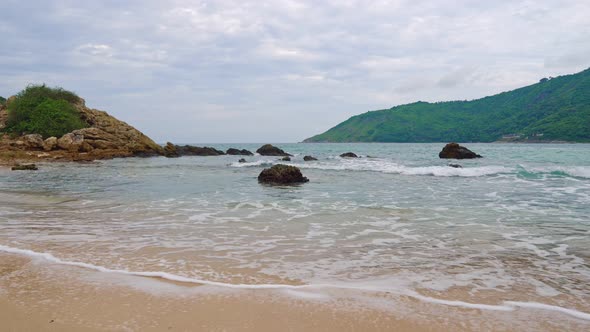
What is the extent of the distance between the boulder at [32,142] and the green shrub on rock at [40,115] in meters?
3.66

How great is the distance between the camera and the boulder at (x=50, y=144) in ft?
127

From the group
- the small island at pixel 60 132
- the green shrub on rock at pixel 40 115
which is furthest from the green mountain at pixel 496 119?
the green shrub on rock at pixel 40 115

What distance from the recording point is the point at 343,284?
462cm

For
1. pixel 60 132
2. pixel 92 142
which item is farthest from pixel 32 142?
pixel 92 142

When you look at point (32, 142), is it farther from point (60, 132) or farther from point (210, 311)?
point (210, 311)

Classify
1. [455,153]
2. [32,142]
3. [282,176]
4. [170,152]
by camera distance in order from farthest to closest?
[170,152], [32,142], [455,153], [282,176]

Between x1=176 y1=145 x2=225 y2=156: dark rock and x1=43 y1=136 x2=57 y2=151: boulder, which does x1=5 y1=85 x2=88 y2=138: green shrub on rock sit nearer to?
x1=43 y1=136 x2=57 y2=151: boulder

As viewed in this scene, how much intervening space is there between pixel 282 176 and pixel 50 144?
32.5 metres

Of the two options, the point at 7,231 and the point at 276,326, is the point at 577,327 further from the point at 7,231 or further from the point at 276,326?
the point at 7,231

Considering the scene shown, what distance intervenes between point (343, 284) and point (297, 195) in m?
9.15

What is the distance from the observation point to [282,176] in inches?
704

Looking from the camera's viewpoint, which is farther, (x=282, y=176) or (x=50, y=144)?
(x=50, y=144)

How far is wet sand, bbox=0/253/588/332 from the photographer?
11.3 feet

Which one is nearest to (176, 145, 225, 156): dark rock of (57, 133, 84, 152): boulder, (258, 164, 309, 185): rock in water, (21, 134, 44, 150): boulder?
(57, 133, 84, 152): boulder
